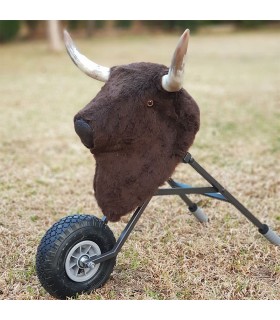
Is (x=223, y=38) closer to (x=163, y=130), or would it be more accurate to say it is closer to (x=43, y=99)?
(x=43, y=99)

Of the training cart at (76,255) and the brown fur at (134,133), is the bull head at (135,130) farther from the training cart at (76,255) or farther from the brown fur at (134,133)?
the training cart at (76,255)

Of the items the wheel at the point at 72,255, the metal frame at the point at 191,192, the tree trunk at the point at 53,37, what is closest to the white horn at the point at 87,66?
the metal frame at the point at 191,192

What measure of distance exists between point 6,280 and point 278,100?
6674 mm

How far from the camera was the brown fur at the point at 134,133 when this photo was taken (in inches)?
105

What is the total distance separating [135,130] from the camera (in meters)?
2.69

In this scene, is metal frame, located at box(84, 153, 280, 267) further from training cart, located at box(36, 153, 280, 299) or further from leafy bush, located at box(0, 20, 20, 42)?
leafy bush, located at box(0, 20, 20, 42)

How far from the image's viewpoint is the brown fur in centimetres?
266

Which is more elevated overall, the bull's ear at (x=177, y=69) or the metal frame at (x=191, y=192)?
the bull's ear at (x=177, y=69)

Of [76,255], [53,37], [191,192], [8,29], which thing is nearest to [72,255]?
[76,255]

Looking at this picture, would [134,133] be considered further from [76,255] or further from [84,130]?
[76,255]

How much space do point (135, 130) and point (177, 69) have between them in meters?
0.38

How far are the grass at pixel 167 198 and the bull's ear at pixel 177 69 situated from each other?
3.65 feet

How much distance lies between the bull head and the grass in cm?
61

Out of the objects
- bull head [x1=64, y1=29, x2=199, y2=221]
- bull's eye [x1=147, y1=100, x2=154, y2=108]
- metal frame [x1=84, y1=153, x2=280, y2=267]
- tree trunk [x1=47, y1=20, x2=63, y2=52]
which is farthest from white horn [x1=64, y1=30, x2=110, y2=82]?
tree trunk [x1=47, y1=20, x2=63, y2=52]
